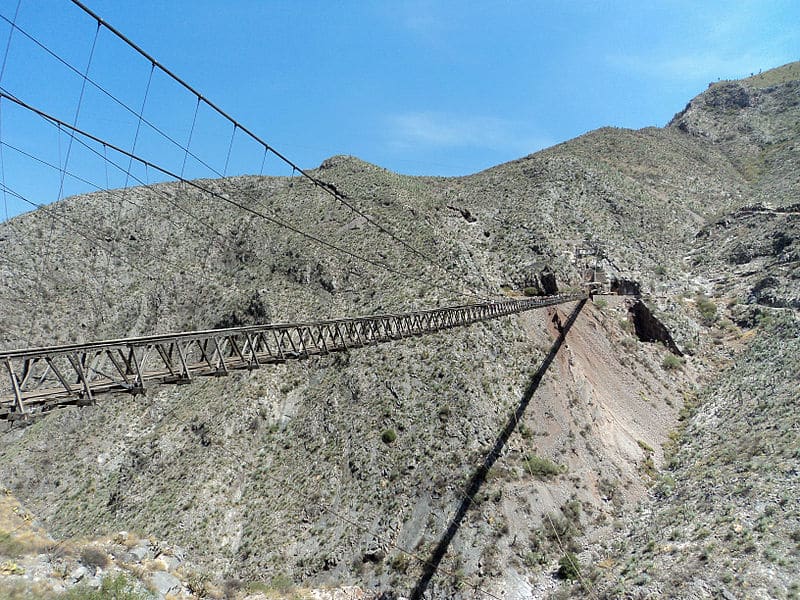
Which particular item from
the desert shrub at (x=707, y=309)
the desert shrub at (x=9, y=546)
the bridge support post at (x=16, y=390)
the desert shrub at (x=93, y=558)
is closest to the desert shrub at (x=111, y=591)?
the desert shrub at (x=93, y=558)

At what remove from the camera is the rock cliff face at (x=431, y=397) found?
22.6 m

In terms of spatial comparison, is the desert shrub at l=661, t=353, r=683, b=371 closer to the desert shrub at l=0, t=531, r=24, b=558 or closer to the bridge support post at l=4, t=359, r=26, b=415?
the bridge support post at l=4, t=359, r=26, b=415

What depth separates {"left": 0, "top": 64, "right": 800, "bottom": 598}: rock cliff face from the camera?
22578 mm

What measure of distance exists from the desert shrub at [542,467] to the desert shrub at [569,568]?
4.84 metres

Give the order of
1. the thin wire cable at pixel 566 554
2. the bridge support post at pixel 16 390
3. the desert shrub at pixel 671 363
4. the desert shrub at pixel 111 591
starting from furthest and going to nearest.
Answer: the desert shrub at pixel 671 363
the thin wire cable at pixel 566 554
the desert shrub at pixel 111 591
the bridge support post at pixel 16 390

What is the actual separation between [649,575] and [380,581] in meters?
11.9

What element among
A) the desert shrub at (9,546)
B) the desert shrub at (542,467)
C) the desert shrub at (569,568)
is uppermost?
the desert shrub at (542,467)

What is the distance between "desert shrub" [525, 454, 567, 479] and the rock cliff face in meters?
0.15

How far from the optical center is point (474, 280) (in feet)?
142

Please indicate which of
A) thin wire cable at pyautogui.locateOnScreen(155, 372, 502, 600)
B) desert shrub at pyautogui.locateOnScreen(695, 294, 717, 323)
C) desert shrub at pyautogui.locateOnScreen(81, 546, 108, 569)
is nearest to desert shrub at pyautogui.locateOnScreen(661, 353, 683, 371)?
desert shrub at pyautogui.locateOnScreen(695, 294, 717, 323)

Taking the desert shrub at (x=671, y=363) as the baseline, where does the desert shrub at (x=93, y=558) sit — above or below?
below

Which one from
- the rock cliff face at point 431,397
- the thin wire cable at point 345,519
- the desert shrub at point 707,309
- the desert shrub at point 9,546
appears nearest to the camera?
the desert shrub at point 9,546

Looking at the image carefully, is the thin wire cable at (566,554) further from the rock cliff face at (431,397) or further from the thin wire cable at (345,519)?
the thin wire cable at (345,519)

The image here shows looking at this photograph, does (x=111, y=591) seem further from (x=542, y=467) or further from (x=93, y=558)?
(x=542, y=467)
